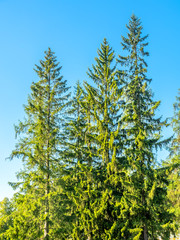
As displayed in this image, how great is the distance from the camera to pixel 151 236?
37.6 feet

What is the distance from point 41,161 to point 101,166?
3680 millimetres

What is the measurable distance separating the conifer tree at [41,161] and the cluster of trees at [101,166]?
46 millimetres

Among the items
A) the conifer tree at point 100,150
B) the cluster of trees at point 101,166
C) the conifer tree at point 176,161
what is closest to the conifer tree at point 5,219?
the cluster of trees at point 101,166

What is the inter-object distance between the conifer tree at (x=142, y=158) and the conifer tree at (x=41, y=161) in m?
4.35

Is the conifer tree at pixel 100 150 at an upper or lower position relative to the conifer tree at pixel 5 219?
upper

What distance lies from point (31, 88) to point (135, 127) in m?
7.94

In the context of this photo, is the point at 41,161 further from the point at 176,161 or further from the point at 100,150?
the point at 176,161

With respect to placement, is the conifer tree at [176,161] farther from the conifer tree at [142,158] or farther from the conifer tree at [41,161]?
the conifer tree at [41,161]

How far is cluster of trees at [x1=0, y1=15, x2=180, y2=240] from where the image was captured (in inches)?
427

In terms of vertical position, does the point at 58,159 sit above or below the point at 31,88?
below

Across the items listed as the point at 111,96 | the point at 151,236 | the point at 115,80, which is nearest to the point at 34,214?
the point at 151,236

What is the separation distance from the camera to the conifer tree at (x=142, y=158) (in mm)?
10750

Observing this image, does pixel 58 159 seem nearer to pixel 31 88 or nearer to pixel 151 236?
pixel 31 88

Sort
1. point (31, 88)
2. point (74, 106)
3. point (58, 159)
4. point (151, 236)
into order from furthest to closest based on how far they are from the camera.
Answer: point (74, 106) → point (31, 88) → point (58, 159) → point (151, 236)
